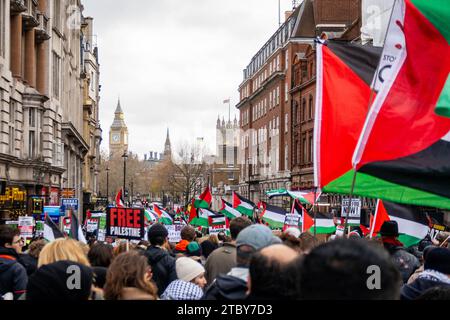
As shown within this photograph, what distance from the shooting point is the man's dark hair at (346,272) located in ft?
9.89

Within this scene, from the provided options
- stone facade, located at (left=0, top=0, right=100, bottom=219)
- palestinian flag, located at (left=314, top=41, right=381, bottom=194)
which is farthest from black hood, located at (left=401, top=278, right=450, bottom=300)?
stone facade, located at (left=0, top=0, right=100, bottom=219)

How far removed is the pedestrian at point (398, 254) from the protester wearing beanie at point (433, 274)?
7.11ft

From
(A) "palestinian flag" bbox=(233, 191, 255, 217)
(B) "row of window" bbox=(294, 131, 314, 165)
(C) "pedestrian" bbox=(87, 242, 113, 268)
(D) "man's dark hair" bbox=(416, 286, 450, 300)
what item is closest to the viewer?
(D) "man's dark hair" bbox=(416, 286, 450, 300)

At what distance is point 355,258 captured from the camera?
120 inches

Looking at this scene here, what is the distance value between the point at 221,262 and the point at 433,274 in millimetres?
3037

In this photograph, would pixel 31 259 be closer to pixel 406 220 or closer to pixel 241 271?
pixel 241 271

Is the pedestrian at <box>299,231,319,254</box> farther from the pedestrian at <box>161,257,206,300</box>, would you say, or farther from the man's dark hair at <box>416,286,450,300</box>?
A: the man's dark hair at <box>416,286,450,300</box>

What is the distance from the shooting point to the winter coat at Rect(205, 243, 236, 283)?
883 centimetres

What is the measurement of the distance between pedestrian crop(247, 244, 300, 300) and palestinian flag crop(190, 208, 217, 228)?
65.4ft

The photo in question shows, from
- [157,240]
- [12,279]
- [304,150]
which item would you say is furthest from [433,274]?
[304,150]

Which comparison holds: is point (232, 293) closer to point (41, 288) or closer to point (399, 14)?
point (41, 288)
